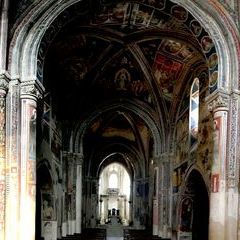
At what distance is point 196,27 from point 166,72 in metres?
7.36

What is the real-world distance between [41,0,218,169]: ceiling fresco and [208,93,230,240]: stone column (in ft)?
3.36

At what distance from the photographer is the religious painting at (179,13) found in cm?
1638

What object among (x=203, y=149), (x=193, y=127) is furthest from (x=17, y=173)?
(x=193, y=127)

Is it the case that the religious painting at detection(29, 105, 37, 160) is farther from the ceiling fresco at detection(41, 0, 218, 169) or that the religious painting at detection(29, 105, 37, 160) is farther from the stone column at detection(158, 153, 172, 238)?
the stone column at detection(158, 153, 172, 238)

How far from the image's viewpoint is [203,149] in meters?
19.9

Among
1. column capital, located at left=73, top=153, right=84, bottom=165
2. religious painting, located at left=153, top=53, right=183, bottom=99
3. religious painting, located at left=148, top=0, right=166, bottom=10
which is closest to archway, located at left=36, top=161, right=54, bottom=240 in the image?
column capital, located at left=73, top=153, right=84, bottom=165

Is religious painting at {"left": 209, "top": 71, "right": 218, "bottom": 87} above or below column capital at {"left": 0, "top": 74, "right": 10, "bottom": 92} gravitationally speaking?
above

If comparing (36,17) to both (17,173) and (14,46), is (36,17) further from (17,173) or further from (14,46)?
(17,173)

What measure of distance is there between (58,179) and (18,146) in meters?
10.0

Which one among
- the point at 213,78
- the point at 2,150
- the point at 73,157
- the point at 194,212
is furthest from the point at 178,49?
the point at 2,150

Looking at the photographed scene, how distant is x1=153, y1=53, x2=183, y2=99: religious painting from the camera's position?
899 inches

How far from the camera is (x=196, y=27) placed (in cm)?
1645

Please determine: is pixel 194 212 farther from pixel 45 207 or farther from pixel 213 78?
pixel 213 78

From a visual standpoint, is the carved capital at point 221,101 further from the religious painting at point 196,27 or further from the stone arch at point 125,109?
the stone arch at point 125,109
